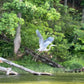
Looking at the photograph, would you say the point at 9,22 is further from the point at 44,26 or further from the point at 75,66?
the point at 75,66

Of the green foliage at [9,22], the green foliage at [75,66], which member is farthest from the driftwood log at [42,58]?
the green foliage at [9,22]

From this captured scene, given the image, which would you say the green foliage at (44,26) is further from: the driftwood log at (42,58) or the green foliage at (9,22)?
the driftwood log at (42,58)

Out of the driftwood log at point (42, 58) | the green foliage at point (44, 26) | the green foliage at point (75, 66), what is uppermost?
the green foliage at point (44, 26)

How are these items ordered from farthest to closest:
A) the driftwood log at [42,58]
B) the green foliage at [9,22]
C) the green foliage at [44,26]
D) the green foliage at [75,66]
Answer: the driftwood log at [42,58]
the green foliage at [75,66]
the green foliage at [44,26]
the green foliage at [9,22]

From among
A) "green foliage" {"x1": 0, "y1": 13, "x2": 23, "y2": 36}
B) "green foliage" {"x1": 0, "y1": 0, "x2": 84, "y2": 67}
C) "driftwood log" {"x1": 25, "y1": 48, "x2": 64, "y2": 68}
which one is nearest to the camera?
"green foliage" {"x1": 0, "y1": 13, "x2": 23, "y2": 36}

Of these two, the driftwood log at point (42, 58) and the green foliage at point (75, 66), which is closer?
the green foliage at point (75, 66)

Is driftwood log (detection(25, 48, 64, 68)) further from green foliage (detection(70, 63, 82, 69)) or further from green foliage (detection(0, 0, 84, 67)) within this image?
green foliage (detection(70, 63, 82, 69))

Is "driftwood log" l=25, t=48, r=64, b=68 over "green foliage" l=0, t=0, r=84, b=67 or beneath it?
beneath

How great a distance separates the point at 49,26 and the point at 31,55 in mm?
3737

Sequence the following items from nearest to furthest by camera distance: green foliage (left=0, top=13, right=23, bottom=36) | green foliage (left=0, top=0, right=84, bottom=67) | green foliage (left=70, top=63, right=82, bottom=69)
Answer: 1. green foliage (left=0, top=13, right=23, bottom=36)
2. green foliage (left=0, top=0, right=84, bottom=67)
3. green foliage (left=70, top=63, right=82, bottom=69)

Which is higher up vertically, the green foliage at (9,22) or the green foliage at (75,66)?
the green foliage at (9,22)

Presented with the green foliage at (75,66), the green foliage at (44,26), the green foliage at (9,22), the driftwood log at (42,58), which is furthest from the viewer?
the driftwood log at (42,58)

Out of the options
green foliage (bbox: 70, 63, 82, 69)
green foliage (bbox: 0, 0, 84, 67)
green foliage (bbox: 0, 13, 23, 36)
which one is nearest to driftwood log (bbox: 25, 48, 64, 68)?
green foliage (bbox: 0, 0, 84, 67)

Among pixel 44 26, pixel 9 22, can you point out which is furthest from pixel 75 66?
pixel 9 22
